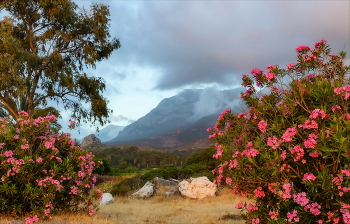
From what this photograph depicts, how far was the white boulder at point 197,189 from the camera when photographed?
523 inches

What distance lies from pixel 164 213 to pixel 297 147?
21.4 ft

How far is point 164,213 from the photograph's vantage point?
9.83 meters

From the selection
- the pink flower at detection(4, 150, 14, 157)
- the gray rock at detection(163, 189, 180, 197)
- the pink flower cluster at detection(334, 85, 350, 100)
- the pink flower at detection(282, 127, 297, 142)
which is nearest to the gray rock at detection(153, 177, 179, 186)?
the gray rock at detection(163, 189, 180, 197)

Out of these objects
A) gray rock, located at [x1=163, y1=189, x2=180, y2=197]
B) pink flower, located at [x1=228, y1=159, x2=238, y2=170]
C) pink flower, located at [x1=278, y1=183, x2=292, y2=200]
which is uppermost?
pink flower, located at [x1=228, y1=159, x2=238, y2=170]

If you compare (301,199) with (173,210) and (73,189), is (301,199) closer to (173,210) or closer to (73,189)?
(73,189)

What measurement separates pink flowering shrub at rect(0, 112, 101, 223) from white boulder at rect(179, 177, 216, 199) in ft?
19.7

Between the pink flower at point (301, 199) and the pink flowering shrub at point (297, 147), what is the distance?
1cm

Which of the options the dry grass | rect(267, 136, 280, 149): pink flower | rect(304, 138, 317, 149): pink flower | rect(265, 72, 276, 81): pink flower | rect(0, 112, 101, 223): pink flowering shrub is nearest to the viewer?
rect(304, 138, 317, 149): pink flower

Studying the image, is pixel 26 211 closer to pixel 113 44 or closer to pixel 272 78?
pixel 272 78

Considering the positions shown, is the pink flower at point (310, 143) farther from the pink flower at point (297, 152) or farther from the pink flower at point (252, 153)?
the pink flower at point (252, 153)

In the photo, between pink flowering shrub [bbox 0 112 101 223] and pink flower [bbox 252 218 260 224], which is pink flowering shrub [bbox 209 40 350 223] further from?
pink flowering shrub [bbox 0 112 101 223]

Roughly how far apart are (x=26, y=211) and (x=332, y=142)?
21.1 feet

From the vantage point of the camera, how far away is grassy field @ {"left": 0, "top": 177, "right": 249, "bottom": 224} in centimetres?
738

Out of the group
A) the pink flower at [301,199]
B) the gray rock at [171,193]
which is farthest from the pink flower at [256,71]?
the gray rock at [171,193]
